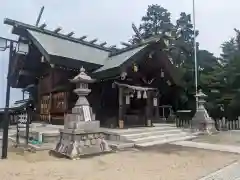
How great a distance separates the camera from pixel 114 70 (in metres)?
12.4

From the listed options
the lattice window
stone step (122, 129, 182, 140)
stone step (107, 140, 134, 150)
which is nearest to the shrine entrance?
stone step (122, 129, 182, 140)

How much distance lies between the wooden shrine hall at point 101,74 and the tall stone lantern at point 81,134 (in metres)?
4.26

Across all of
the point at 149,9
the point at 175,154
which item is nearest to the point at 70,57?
the point at 175,154

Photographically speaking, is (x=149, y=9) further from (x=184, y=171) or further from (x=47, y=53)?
(x=184, y=171)

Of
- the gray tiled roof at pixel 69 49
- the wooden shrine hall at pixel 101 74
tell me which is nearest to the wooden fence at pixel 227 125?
the wooden shrine hall at pixel 101 74

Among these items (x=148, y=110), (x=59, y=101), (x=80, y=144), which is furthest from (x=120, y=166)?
(x=59, y=101)

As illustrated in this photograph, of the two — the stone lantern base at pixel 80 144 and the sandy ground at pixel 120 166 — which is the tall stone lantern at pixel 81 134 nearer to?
the stone lantern base at pixel 80 144

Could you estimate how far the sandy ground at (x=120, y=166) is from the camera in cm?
529

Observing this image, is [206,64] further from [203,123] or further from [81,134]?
[81,134]

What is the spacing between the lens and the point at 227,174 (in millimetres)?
5477

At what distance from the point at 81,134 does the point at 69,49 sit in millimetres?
9002

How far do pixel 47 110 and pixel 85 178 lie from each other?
11.8m

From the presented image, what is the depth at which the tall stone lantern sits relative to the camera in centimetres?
743

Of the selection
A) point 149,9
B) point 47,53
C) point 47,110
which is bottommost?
point 47,110
